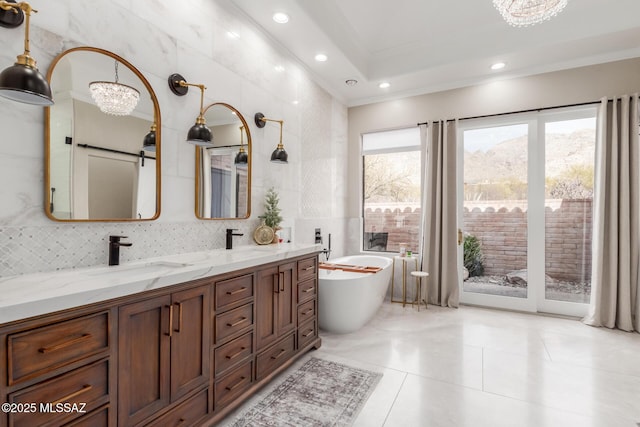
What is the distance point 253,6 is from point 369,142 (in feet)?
8.93

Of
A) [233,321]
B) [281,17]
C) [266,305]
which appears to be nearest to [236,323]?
[233,321]

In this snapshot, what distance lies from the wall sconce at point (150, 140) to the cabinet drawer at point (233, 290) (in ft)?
3.32

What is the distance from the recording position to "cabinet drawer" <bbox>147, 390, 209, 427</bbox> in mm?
1539

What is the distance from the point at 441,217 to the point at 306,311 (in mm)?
2428

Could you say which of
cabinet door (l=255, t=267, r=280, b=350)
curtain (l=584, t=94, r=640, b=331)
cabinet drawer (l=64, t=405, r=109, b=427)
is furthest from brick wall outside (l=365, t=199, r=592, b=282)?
cabinet drawer (l=64, t=405, r=109, b=427)

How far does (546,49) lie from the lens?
136 inches

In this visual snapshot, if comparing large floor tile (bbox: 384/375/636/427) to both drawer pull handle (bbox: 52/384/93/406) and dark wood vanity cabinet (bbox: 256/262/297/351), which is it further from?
drawer pull handle (bbox: 52/384/93/406)

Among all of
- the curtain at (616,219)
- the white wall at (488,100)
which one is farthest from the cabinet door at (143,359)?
the curtain at (616,219)

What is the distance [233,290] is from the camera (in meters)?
1.95

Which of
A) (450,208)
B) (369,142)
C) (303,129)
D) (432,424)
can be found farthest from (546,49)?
(432,424)

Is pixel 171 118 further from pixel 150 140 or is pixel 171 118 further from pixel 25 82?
pixel 25 82

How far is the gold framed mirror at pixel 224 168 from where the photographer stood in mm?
2500

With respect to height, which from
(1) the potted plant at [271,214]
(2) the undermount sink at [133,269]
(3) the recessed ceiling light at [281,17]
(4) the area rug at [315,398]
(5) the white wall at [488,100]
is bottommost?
(4) the area rug at [315,398]

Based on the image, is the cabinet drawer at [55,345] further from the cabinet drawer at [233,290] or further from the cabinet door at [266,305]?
the cabinet door at [266,305]
